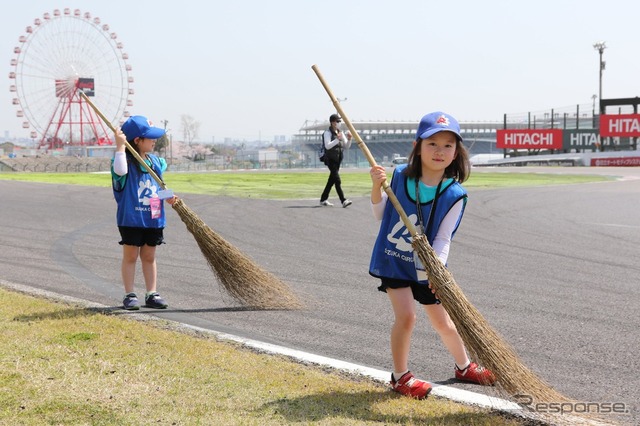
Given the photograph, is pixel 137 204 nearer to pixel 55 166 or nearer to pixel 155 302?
pixel 155 302

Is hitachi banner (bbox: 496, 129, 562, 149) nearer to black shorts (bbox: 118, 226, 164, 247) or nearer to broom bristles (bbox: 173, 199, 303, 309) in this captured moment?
broom bristles (bbox: 173, 199, 303, 309)

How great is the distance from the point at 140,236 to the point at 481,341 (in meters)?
3.28

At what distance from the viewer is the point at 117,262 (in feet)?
28.3

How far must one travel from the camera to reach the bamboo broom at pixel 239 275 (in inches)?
247

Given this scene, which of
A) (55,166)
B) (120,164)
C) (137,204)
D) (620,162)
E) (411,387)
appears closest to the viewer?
(411,387)

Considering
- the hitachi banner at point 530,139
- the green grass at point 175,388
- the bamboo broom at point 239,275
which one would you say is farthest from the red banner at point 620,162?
the green grass at point 175,388

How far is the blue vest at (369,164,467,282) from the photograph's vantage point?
4090mm

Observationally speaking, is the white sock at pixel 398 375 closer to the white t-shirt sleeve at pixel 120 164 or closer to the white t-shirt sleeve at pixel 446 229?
the white t-shirt sleeve at pixel 446 229

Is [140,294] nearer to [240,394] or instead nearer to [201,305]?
[201,305]

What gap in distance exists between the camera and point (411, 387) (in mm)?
3973

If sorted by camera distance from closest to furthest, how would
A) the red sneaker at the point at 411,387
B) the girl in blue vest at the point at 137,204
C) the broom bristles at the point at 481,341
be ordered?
the broom bristles at the point at 481,341, the red sneaker at the point at 411,387, the girl in blue vest at the point at 137,204

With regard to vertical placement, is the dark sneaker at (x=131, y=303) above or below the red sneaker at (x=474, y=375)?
above

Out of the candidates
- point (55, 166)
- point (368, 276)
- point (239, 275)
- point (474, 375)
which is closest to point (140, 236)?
point (239, 275)

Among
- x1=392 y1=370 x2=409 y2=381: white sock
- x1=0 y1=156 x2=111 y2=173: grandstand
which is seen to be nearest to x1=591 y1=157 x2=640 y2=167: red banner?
x1=0 y1=156 x2=111 y2=173: grandstand
